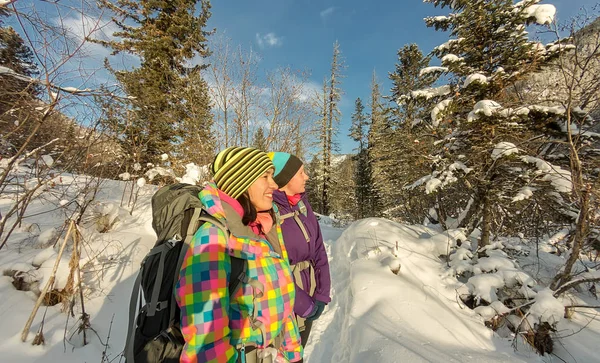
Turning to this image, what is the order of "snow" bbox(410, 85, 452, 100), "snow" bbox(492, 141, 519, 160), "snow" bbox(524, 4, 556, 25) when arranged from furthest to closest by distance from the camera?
"snow" bbox(410, 85, 452, 100) → "snow" bbox(524, 4, 556, 25) → "snow" bbox(492, 141, 519, 160)

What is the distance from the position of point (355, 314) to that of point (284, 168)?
2.52 m

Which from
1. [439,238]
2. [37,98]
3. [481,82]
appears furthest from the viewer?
[439,238]

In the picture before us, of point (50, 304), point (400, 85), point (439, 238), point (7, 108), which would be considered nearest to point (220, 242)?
point (7, 108)

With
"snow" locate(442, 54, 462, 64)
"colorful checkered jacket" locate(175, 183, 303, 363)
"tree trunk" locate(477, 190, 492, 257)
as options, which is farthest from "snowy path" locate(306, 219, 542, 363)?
"snow" locate(442, 54, 462, 64)

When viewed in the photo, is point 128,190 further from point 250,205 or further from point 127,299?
point 250,205

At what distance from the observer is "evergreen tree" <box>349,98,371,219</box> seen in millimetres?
22984

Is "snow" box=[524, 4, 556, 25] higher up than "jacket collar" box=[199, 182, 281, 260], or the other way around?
"snow" box=[524, 4, 556, 25]

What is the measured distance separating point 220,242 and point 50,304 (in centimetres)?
338

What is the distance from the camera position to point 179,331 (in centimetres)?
101

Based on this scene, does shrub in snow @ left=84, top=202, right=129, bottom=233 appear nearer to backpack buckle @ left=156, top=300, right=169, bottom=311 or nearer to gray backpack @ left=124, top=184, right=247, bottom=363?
gray backpack @ left=124, top=184, right=247, bottom=363

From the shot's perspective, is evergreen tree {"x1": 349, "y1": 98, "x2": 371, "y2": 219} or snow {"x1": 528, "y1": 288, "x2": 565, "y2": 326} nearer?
snow {"x1": 528, "y1": 288, "x2": 565, "y2": 326}

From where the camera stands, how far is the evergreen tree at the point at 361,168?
22984mm

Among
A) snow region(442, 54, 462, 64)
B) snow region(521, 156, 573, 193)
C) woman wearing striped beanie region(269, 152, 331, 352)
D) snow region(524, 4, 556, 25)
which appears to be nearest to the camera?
woman wearing striped beanie region(269, 152, 331, 352)

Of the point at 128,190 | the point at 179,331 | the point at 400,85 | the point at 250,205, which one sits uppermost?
the point at 400,85
